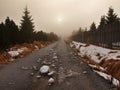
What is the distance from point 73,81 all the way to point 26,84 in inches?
83.6

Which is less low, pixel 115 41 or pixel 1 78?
pixel 115 41

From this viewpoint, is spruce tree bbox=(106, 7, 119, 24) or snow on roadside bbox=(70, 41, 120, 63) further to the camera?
spruce tree bbox=(106, 7, 119, 24)

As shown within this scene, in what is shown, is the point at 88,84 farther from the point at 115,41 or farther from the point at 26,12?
the point at 26,12

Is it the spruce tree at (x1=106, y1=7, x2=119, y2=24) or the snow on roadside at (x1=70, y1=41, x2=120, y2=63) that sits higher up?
the spruce tree at (x1=106, y1=7, x2=119, y2=24)

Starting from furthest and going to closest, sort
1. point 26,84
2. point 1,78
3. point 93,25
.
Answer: point 93,25 → point 1,78 → point 26,84

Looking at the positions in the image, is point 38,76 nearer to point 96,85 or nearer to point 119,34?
point 96,85

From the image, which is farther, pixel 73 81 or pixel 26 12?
pixel 26 12

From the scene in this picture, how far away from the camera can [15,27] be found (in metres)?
38.0

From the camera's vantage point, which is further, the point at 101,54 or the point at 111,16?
the point at 111,16

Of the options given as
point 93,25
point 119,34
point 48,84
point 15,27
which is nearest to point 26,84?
point 48,84

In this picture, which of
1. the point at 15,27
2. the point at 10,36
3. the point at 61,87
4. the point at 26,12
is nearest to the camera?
the point at 61,87

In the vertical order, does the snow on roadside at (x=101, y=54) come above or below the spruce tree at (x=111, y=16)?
below

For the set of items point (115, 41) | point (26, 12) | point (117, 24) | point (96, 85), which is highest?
point (26, 12)

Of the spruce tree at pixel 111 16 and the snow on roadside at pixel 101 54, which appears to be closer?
the snow on roadside at pixel 101 54
